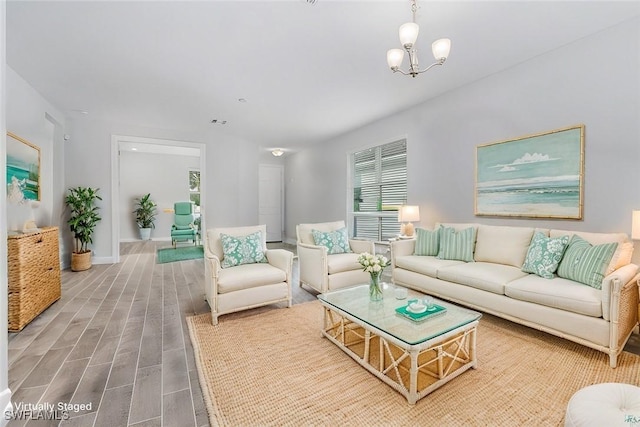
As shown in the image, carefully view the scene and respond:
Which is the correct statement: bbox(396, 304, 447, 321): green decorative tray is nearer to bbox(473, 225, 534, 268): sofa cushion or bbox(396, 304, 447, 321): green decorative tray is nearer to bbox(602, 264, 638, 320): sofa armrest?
bbox(602, 264, 638, 320): sofa armrest

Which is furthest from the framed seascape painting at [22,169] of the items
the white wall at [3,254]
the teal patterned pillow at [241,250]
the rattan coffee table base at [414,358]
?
the rattan coffee table base at [414,358]

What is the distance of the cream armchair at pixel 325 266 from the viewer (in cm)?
333

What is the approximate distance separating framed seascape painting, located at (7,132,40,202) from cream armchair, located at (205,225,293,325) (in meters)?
2.16

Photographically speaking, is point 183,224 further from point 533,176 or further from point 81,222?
point 533,176

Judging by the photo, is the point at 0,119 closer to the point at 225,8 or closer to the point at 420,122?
the point at 225,8

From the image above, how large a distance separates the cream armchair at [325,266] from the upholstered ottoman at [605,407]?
7.66 ft

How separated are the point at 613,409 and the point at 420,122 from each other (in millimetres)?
3962

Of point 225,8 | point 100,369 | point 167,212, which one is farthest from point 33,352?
point 167,212

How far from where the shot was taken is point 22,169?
3.27 meters

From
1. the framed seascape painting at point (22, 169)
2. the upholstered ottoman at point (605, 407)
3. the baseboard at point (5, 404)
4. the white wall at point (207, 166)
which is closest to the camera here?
the upholstered ottoman at point (605, 407)

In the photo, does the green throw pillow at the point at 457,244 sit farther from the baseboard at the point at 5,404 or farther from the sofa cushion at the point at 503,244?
the baseboard at the point at 5,404

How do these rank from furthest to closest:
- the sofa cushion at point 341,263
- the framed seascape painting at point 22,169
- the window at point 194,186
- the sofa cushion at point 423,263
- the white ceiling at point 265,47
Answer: the window at point 194,186 → the sofa cushion at point 341,263 → the sofa cushion at point 423,263 → the framed seascape painting at point 22,169 → the white ceiling at point 265,47

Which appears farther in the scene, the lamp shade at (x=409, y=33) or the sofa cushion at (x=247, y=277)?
the sofa cushion at (x=247, y=277)

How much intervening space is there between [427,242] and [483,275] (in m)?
0.95
